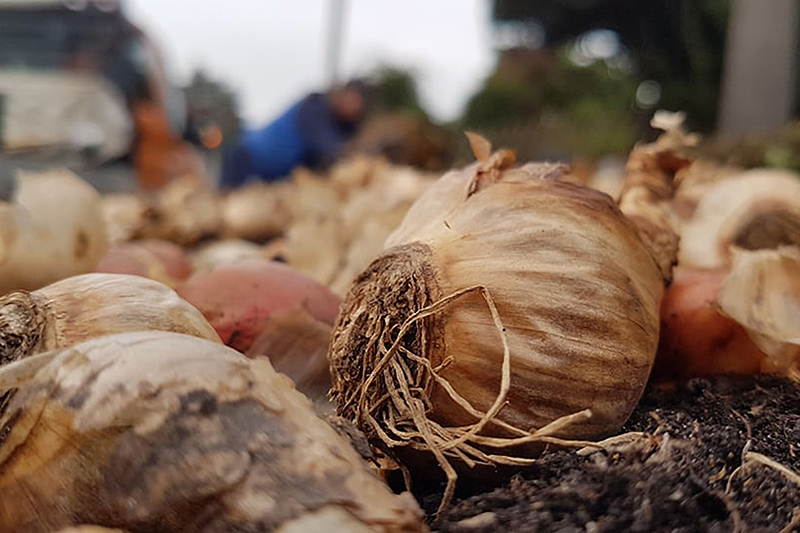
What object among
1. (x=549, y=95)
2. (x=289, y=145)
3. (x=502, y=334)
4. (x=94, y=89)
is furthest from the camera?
(x=549, y=95)

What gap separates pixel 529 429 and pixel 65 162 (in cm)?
291

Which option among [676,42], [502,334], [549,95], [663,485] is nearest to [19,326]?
[502,334]

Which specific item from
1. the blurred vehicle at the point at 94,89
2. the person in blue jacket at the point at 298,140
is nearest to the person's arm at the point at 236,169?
the person in blue jacket at the point at 298,140

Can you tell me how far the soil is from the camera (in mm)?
603

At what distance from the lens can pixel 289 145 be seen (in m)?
4.86

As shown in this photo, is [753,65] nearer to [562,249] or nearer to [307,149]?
[307,149]

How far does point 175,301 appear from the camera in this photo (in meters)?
0.82

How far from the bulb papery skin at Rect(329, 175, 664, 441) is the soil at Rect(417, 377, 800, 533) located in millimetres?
60

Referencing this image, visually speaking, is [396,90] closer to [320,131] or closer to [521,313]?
[320,131]

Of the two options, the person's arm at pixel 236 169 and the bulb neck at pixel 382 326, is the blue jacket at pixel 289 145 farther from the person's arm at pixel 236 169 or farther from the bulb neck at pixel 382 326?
the bulb neck at pixel 382 326

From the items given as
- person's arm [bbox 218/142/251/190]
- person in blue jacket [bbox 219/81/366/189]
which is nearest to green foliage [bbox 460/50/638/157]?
person in blue jacket [bbox 219/81/366/189]

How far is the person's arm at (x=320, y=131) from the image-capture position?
4770 mm

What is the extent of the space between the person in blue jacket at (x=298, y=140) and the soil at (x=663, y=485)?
3.88m

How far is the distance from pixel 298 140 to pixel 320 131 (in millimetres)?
167
